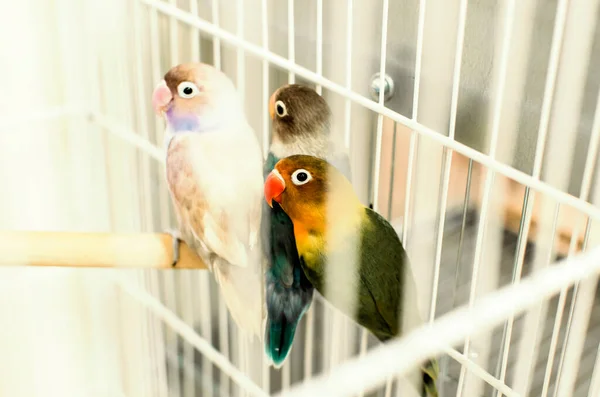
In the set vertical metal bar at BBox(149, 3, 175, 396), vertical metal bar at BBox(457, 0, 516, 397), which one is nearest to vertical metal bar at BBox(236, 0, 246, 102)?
vertical metal bar at BBox(149, 3, 175, 396)

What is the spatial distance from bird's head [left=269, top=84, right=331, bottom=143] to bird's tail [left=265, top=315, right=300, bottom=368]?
16cm

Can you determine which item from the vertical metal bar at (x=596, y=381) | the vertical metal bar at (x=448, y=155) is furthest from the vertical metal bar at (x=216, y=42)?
the vertical metal bar at (x=596, y=381)

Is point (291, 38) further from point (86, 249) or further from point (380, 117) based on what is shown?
point (86, 249)

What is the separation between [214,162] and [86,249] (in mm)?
124

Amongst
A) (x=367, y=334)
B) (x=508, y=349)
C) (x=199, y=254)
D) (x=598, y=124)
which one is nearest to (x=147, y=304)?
(x=199, y=254)

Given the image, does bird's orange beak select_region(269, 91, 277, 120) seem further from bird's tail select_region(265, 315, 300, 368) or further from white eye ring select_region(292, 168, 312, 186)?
bird's tail select_region(265, 315, 300, 368)

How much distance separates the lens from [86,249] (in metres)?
0.56

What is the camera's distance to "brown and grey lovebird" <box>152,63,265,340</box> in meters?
0.54

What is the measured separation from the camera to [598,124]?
15.2 inches

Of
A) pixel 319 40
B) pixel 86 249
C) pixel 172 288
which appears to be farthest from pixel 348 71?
pixel 172 288

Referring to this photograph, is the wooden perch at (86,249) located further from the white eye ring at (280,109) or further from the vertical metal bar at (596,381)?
the vertical metal bar at (596,381)

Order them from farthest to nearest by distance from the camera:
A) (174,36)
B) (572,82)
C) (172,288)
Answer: (172,288) < (174,36) < (572,82)

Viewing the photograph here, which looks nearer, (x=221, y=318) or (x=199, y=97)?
(x=199, y=97)

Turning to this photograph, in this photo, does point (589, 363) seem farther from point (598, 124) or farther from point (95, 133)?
point (95, 133)
